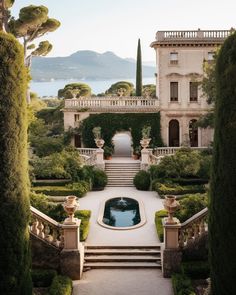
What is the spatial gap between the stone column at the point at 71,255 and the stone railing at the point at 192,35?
23.7 meters

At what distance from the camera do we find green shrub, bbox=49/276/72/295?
10.5 meters

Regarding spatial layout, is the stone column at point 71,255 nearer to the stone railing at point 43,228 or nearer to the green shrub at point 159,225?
the stone railing at point 43,228

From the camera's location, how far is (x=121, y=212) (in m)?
19.4

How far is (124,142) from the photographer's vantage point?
41375 millimetres

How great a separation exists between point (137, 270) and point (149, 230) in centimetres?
321

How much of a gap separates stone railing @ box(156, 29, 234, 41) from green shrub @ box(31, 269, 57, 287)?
2489 centimetres

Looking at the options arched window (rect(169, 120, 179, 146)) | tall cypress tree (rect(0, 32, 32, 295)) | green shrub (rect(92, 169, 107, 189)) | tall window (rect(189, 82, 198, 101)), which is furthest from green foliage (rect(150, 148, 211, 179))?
tall cypress tree (rect(0, 32, 32, 295))

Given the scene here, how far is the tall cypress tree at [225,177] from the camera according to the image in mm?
7961

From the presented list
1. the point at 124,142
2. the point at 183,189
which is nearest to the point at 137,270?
the point at 183,189

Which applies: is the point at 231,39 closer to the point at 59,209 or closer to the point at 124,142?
→ the point at 59,209

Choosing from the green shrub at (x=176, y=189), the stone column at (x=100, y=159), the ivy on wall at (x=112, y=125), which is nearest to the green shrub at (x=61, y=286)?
the green shrub at (x=176, y=189)

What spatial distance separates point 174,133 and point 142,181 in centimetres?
1141

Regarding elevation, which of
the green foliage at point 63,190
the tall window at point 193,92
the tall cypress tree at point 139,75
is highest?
the tall cypress tree at point 139,75

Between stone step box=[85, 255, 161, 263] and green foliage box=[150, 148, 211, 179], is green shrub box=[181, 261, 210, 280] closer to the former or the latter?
stone step box=[85, 255, 161, 263]
